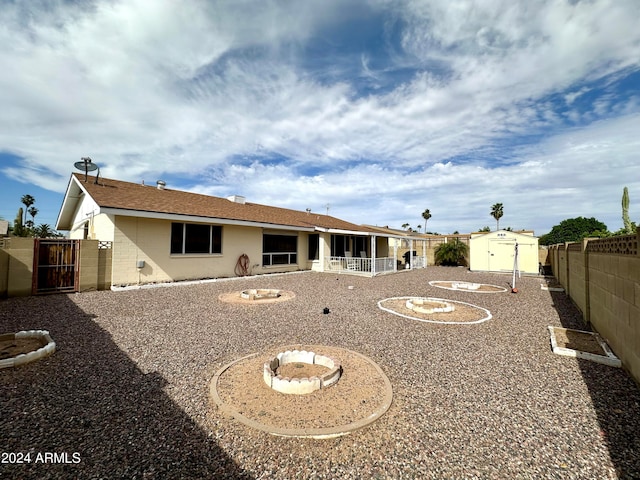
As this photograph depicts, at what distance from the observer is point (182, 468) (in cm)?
218

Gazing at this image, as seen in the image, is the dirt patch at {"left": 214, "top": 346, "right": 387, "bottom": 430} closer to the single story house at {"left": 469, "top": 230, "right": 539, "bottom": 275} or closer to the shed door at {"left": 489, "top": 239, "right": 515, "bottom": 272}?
the single story house at {"left": 469, "top": 230, "right": 539, "bottom": 275}

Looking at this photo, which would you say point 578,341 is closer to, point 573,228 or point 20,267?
point 20,267

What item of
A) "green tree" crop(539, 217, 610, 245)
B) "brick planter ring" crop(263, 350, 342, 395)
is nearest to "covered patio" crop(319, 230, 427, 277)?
"brick planter ring" crop(263, 350, 342, 395)

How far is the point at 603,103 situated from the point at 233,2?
12857 mm

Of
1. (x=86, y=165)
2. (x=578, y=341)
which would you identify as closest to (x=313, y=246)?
(x=86, y=165)

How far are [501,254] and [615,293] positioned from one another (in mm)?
16758

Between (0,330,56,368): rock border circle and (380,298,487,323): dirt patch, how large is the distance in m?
7.25

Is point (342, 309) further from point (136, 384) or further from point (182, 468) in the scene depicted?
point (182, 468)

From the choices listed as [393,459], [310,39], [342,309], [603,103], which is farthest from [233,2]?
[603,103]

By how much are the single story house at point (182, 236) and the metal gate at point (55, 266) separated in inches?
43.2

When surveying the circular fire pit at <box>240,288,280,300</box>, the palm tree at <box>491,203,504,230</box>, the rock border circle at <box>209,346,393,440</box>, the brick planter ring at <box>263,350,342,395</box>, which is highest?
the palm tree at <box>491,203,504,230</box>

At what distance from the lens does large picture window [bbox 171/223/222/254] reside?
473 inches

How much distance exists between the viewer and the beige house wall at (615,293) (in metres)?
3.92

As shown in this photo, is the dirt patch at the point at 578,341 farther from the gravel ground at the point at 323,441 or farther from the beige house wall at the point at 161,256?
the beige house wall at the point at 161,256
